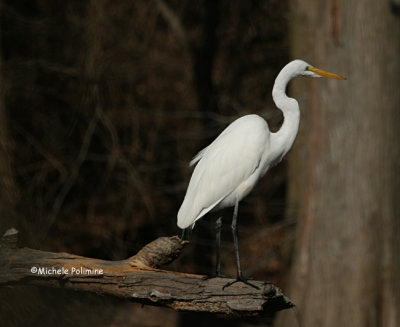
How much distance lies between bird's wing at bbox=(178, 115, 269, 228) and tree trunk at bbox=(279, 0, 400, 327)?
5.65 ft

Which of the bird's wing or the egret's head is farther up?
the egret's head

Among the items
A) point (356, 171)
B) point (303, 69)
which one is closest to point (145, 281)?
point (303, 69)

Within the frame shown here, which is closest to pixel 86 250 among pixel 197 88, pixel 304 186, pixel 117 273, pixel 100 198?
pixel 100 198

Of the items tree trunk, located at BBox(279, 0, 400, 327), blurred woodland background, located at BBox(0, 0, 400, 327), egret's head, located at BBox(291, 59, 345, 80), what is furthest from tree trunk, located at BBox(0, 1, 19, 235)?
tree trunk, located at BBox(279, 0, 400, 327)

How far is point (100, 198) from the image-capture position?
679cm

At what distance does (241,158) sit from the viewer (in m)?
2.70

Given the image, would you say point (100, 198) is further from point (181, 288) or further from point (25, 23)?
point (181, 288)

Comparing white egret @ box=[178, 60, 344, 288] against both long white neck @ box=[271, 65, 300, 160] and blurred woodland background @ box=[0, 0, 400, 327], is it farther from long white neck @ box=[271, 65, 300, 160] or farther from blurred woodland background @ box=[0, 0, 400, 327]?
blurred woodland background @ box=[0, 0, 400, 327]

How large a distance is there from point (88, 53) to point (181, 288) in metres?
4.17

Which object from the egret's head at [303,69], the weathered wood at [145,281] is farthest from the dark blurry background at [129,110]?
the weathered wood at [145,281]

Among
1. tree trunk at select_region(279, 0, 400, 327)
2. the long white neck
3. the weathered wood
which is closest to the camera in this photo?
the weathered wood

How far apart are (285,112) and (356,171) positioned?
1.74 meters

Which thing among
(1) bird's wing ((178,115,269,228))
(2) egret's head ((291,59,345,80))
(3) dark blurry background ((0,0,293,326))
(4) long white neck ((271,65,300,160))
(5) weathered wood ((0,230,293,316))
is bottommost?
(5) weathered wood ((0,230,293,316))

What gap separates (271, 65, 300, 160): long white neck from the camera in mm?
2658
